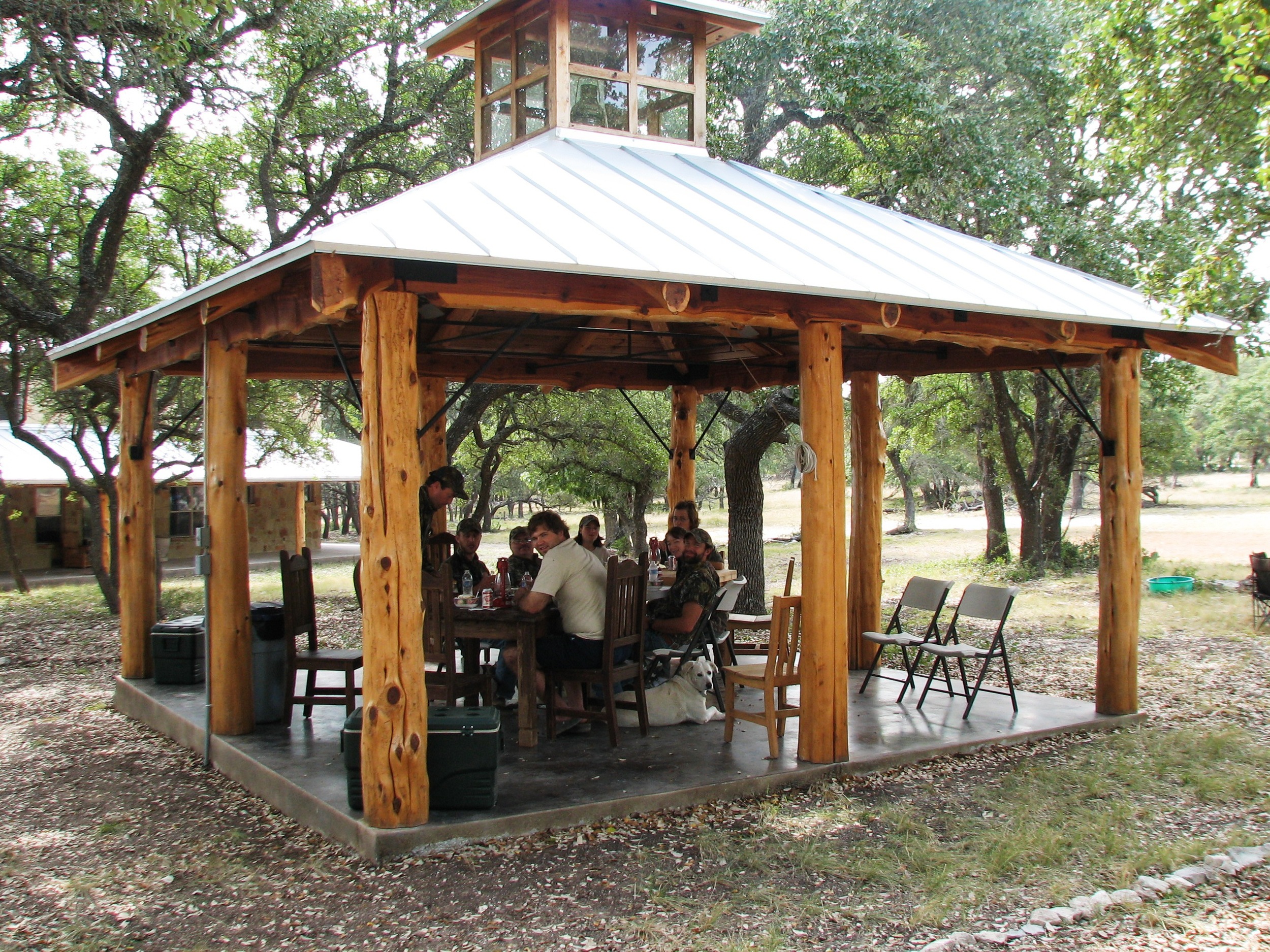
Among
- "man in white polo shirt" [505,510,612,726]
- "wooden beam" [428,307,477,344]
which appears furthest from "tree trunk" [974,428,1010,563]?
"man in white polo shirt" [505,510,612,726]

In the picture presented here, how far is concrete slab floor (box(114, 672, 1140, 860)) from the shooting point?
4922 millimetres

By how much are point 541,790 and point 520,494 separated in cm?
3604

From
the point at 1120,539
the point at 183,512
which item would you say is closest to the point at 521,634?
the point at 1120,539

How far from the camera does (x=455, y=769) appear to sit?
4.86 m

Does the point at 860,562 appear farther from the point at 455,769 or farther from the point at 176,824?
the point at 176,824

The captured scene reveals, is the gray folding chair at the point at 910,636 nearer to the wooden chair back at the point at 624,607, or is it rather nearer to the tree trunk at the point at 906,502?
the wooden chair back at the point at 624,607

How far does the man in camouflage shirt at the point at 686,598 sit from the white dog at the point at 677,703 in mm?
247

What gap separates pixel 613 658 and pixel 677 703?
878mm

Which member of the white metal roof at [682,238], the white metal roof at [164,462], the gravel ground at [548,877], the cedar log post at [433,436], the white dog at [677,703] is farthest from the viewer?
the white metal roof at [164,462]

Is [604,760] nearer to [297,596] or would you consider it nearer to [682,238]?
[297,596]

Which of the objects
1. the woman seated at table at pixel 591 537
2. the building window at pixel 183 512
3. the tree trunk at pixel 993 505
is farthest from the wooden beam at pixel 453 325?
the building window at pixel 183 512

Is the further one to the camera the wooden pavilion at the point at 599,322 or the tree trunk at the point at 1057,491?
the tree trunk at the point at 1057,491

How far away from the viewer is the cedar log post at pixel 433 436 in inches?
353

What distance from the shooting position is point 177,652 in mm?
7969
